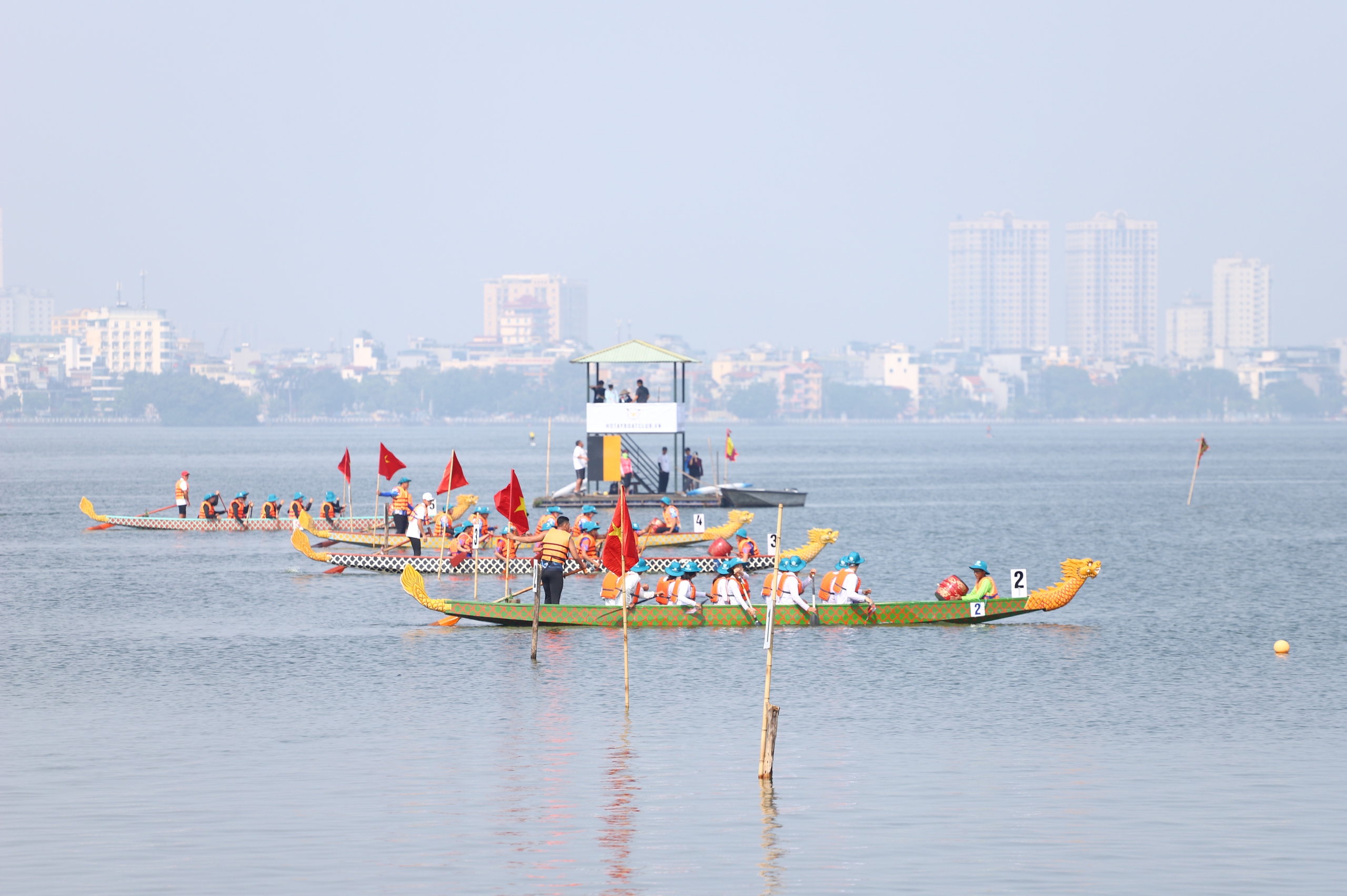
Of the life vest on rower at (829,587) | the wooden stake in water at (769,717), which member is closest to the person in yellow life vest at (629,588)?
A: the life vest on rower at (829,587)

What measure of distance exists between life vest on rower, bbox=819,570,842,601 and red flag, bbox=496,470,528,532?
6.68 m

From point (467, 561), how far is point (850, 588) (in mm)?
12976

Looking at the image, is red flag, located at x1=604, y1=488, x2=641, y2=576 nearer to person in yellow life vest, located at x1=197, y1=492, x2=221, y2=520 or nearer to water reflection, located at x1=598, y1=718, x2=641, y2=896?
water reflection, located at x1=598, y1=718, x2=641, y2=896

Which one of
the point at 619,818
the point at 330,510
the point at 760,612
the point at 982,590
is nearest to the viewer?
the point at 619,818

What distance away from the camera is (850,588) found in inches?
1378

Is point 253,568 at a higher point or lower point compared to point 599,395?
lower

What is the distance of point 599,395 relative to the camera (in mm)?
70438

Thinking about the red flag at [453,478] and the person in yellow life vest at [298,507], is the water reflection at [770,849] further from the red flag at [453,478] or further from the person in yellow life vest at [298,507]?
the person in yellow life vest at [298,507]

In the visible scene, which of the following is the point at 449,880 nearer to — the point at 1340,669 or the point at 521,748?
the point at 521,748

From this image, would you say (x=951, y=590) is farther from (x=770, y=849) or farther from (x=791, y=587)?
(x=770, y=849)

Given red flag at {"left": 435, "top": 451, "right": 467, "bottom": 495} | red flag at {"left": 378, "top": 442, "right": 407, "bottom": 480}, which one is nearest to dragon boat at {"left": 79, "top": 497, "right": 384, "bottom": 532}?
red flag at {"left": 378, "top": 442, "right": 407, "bottom": 480}

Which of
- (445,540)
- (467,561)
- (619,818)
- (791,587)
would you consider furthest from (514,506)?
(445,540)

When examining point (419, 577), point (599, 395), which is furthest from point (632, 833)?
point (599, 395)

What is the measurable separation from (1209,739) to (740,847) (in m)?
9.01
